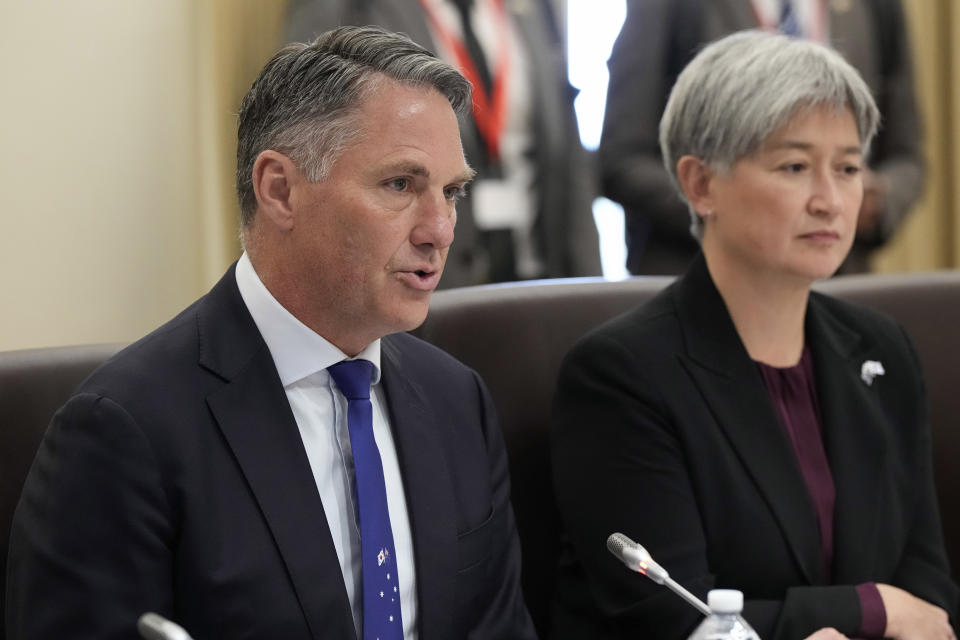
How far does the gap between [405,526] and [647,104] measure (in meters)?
1.60

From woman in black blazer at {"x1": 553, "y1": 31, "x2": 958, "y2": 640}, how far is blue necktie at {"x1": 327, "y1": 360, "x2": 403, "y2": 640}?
495 mm

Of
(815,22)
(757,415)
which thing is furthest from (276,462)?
(815,22)

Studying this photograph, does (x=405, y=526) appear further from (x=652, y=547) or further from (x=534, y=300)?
(x=534, y=300)

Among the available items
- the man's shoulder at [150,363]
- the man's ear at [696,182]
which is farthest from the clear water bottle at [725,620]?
the man's ear at [696,182]

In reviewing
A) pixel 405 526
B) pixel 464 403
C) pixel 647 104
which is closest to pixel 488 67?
pixel 647 104

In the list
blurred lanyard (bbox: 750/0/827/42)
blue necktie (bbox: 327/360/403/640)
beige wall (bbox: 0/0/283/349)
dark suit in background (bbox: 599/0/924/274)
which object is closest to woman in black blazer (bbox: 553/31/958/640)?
blue necktie (bbox: 327/360/403/640)

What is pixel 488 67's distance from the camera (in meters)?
3.04

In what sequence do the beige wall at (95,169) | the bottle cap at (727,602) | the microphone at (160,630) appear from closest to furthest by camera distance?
the microphone at (160,630), the bottle cap at (727,602), the beige wall at (95,169)

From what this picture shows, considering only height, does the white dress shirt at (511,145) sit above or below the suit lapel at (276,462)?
above

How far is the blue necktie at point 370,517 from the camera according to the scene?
59.2 inches

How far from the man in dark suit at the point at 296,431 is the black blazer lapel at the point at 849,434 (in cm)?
63

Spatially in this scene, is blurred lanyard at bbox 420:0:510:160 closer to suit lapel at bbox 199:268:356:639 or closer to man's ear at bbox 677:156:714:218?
man's ear at bbox 677:156:714:218

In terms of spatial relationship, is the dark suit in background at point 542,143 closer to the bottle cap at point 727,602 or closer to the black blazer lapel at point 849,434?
the black blazer lapel at point 849,434

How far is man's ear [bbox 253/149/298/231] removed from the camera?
1.54 meters
